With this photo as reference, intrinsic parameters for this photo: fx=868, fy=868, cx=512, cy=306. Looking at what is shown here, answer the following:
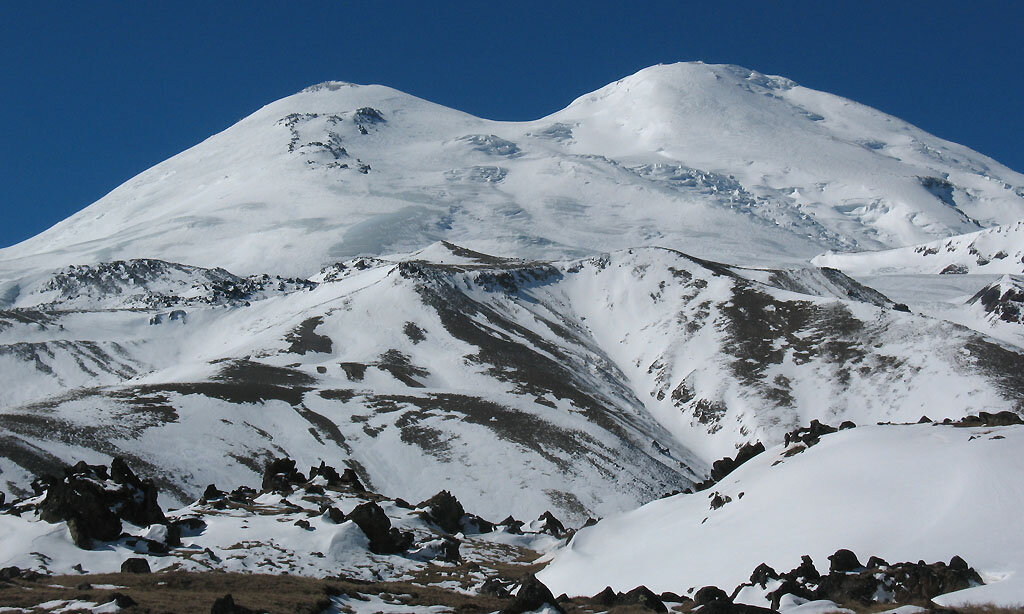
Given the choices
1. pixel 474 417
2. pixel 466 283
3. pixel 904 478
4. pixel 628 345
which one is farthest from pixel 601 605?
pixel 466 283

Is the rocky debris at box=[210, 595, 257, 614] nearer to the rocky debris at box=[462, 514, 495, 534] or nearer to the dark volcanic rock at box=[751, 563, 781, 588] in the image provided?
the dark volcanic rock at box=[751, 563, 781, 588]

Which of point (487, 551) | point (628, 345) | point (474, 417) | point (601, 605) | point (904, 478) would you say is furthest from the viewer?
point (628, 345)

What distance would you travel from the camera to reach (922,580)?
2678cm

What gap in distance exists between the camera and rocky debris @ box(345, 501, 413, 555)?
164ft

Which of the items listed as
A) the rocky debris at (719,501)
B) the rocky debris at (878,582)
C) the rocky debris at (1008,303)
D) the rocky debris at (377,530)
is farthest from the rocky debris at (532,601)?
the rocky debris at (1008,303)

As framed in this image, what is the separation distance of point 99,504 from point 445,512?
27379 millimetres

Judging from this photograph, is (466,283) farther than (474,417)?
Yes

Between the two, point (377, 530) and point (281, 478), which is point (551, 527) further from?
point (377, 530)

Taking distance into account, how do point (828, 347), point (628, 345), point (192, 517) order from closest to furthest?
point (192, 517)
point (828, 347)
point (628, 345)

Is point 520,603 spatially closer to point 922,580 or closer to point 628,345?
point 922,580

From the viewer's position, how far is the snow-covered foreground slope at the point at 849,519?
29.8 m

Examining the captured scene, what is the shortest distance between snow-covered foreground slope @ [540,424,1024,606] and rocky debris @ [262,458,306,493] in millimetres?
28019

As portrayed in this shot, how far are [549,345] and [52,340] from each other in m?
104

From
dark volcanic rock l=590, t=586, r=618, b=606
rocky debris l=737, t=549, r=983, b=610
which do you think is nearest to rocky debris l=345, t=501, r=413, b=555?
dark volcanic rock l=590, t=586, r=618, b=606
